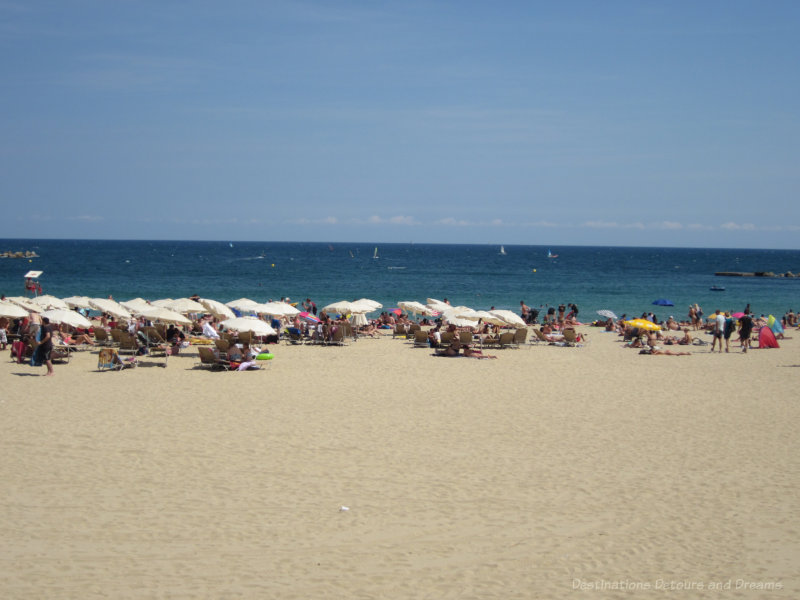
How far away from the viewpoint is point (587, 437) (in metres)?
10.1

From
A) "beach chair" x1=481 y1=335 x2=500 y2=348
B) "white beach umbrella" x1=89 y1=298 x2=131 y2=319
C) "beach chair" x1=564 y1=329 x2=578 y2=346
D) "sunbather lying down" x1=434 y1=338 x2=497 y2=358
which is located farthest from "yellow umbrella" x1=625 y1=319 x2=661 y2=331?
"white beach umbrella" x1=89 y1=298 x2=131 y2=319

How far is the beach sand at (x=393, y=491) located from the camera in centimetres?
572

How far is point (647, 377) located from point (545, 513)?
9.40 m

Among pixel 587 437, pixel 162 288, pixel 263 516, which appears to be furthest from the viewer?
pixel 162 288

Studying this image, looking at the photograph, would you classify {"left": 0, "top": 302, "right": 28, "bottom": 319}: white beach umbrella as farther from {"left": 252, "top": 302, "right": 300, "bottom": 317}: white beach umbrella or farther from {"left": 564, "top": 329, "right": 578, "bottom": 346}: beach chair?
{"left": 564, "top": 329, "right": 578, "bottom": 346}: beach chair

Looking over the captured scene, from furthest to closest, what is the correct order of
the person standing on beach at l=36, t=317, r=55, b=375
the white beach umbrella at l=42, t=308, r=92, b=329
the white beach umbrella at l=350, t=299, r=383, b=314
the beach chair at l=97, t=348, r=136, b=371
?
1. the white beach umbrella at l=350, t=299, r=383, b=314
2. the white beach umbrella at l=42, t=308, r=92, b=329
3. the beach chair at l=97, t=348, r=136, b=371
4. the person standing on beach at l=36, t=317, r=55, b=375

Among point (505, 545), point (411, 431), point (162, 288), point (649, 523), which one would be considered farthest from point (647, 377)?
point (162, 288)

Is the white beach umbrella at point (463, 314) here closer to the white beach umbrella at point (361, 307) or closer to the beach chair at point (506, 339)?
the beach chair at point (506, 339)

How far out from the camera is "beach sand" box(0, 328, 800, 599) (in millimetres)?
5719

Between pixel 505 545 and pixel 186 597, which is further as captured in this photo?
pixel 505 545

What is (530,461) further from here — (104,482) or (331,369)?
(331,369)

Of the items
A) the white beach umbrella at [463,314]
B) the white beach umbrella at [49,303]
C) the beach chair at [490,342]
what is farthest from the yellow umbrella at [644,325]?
the white beach umbrella at [49,303]

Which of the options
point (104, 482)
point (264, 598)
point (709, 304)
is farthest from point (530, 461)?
point (709, 304)

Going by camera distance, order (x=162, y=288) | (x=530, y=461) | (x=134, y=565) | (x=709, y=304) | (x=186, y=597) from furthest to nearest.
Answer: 1. (x=162, y=288)
2. (x=709, y=304)
3. (x=530, y=461)
4. (x=134, y=565)
5. (x=186, y=597)
